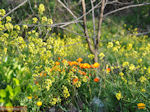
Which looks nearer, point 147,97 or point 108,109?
point 147,97

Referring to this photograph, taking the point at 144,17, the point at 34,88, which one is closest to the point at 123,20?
the point at 144,17

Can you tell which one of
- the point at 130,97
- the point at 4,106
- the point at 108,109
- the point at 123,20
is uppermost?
the point at 123,20

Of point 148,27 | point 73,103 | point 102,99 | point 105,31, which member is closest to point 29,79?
point 73,103

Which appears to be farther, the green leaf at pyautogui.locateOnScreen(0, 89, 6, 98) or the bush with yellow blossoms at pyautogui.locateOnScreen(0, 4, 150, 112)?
the bush with yellow blossoms at pyautogui.locateOnScreen(0, 4, 150, 112)

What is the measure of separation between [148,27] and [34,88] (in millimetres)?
6557

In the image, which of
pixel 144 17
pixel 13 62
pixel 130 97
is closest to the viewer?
pixel 13 62

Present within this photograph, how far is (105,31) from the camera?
23.2 feet

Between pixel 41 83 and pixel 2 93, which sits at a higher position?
pixel 2 93

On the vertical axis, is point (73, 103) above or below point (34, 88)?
below

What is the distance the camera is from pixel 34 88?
62.1 inches

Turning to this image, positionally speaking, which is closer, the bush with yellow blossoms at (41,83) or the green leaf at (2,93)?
the green leaf at (2,93)

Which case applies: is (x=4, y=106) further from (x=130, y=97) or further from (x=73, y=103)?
(x=130, y=97)

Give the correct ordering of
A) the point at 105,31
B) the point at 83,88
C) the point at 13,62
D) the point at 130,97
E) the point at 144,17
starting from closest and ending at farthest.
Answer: the point at 13,62 < the point at 130,97 < the point at 83,88 < the point at 105,31 < the point at 144,17

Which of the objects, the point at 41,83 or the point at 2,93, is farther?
the point at 41,83
